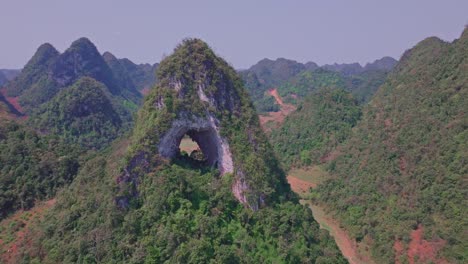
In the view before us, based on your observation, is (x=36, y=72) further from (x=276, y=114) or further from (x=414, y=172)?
(x=414, y=172)

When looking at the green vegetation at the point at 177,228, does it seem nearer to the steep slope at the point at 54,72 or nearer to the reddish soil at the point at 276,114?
the reddish soil at the point at 276,114

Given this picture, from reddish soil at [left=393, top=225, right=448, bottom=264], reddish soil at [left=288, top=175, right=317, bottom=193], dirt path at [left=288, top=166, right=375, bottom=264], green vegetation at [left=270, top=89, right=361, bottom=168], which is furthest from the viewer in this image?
green vegetation at [left=270, top=89, right=361, bottom=168]

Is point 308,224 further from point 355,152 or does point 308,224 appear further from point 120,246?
point 355,152

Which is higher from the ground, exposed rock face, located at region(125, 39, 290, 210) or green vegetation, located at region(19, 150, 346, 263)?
exposed rock face, located at region(125, 39, 290, 210)

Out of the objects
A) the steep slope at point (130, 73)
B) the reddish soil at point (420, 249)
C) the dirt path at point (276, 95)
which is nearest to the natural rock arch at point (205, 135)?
the reddish soil at point (420, 249)

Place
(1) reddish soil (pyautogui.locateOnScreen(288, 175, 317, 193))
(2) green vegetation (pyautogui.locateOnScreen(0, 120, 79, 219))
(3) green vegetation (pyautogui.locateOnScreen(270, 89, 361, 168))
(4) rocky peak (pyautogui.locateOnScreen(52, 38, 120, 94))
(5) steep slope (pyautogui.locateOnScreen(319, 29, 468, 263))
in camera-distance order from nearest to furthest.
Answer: (5) steep slope (pyautogui.locateOnScreen(319, 29, 468, 263)) < (2) green vegetation (pyautogui.locateOnScreen(0, 120, 79, 219)) < (1) reddish soil (pyautogui.locateOnScreen(288, 175, 317, 193)) < (3) green vegetation (pyautogui.locateOnScreen(270, 89, 361, 168)) < (4) rocky peak (pyautogui.locateOnScreen(52, 38, 120, 94))

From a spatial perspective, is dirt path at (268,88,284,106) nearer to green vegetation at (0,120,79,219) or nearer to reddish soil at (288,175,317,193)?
reddish soil at (288,175,317,193)

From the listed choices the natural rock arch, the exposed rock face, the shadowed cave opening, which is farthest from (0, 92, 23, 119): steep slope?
the natural rock arch
